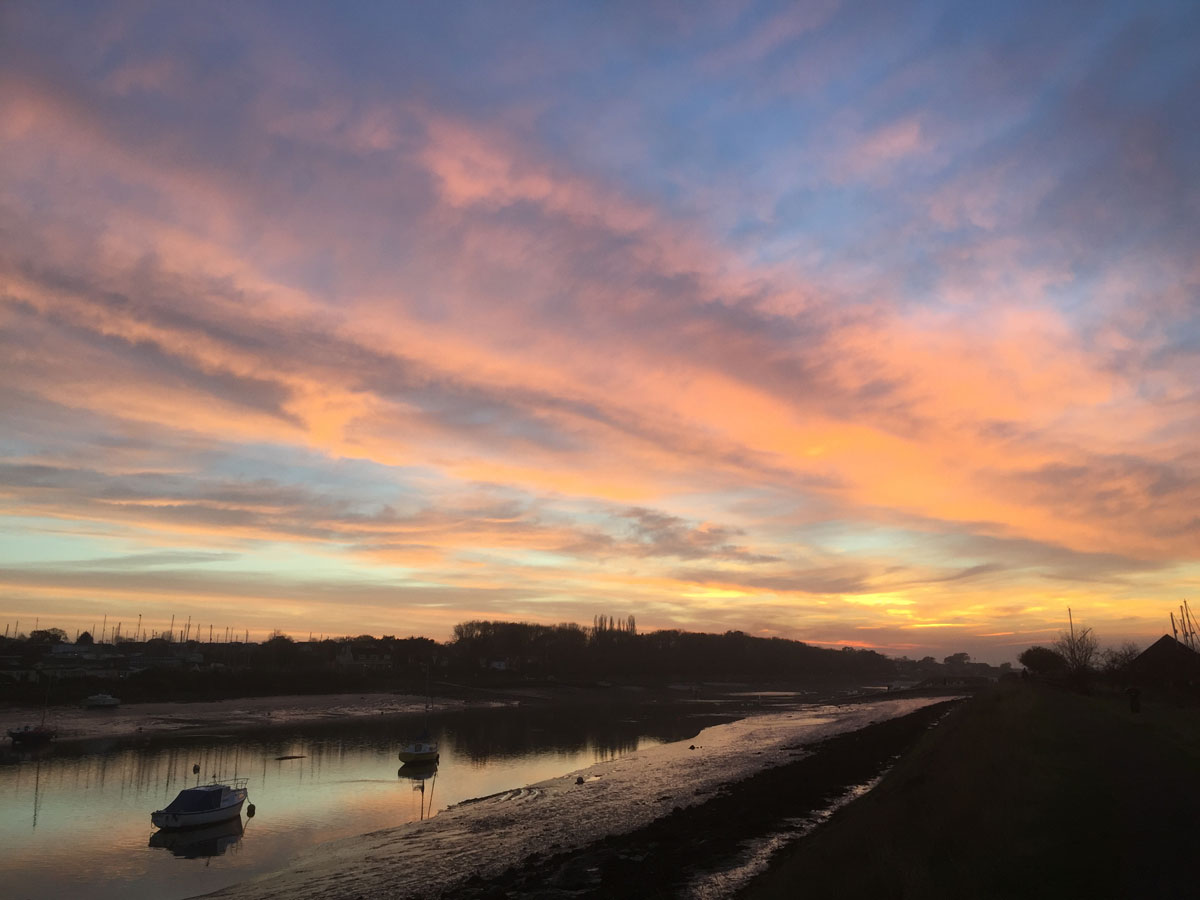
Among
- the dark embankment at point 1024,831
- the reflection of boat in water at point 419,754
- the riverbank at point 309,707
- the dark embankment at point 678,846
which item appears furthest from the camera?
the riverbank at point 309,707

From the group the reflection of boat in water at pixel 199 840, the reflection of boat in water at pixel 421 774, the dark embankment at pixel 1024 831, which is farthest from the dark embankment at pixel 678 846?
the reflection of boat in water at pixel 421 774

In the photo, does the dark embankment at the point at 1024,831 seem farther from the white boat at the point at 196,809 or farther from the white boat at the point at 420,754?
the white boat at the point at 420,754

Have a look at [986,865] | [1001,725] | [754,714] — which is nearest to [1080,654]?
[754,714]

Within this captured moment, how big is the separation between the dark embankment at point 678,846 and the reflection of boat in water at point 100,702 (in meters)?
71.2

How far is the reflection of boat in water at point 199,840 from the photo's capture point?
2881 cm

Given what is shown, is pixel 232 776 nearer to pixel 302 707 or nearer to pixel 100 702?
pixel 100 702

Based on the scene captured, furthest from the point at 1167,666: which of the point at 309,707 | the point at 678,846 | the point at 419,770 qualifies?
the point at 309,707

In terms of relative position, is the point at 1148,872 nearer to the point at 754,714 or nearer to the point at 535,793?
the point at 535,793

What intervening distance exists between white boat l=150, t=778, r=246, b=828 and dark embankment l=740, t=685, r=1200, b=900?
78.4ft

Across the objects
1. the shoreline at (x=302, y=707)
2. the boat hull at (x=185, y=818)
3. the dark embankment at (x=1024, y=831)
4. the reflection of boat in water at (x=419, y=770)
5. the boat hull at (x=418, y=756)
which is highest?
the dark embankment at (x=1024, y=831)

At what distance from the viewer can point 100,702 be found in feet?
255

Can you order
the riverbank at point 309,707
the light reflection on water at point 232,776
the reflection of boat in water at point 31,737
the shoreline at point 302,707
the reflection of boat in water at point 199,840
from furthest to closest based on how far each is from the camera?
the riverbank at point 309,707, the shoreline at point 302,707, the reflection of boat in water at point 31,737, the reflection of boat in water at point 199,840, the light reflection on water at point 232,776

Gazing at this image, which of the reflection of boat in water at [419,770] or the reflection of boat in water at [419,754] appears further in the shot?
the reflection of boat in water at [419,754]

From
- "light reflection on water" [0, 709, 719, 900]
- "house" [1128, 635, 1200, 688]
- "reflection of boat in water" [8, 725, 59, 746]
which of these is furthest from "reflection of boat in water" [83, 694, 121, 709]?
"house" [1128, 635, 1200, 688]
